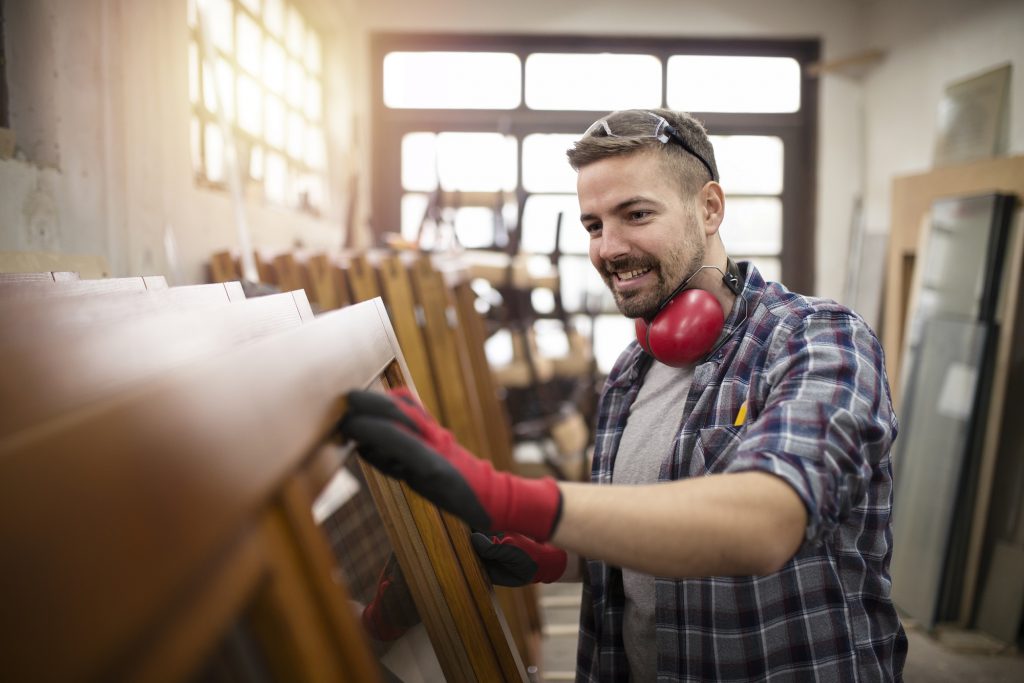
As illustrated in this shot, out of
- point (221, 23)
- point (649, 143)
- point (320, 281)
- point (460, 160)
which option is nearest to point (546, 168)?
point (460, 160)

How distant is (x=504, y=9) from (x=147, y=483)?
6.19 meters

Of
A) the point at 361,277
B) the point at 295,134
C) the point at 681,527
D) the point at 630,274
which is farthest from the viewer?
the point at 295,134

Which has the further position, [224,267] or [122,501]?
[224,267]

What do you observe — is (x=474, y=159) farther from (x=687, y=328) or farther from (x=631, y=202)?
(x=687, y=328)

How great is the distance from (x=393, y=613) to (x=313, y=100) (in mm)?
4311

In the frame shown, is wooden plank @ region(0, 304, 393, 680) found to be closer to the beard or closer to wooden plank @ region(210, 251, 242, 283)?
the beard

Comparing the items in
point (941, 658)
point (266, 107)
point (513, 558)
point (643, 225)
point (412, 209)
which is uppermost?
point (266, 107)

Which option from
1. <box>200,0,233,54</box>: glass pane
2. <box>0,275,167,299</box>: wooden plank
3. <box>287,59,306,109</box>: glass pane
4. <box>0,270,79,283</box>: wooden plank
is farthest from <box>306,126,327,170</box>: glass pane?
<box>0,275,167,299</box>: wooden plank

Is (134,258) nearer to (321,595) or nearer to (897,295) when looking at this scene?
(321,595)

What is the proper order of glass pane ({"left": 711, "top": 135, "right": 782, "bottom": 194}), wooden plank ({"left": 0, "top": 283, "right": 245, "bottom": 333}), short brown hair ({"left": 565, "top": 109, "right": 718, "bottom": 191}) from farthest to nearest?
glass pane ({"left": 711, "top": 135, "right": 782, "bottom": 194})
short brown hair ({"left": 565, "top": 109, "right": 718, "bottom": 191})
wooden plank ({"left": 0, "top": 283, "right": 245, "bottom": 333})

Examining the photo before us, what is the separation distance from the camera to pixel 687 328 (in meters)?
1.53

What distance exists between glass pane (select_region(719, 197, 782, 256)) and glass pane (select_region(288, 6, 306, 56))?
364cm

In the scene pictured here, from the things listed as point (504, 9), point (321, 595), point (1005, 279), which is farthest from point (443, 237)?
point (321, 595)

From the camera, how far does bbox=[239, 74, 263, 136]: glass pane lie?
335 cm
